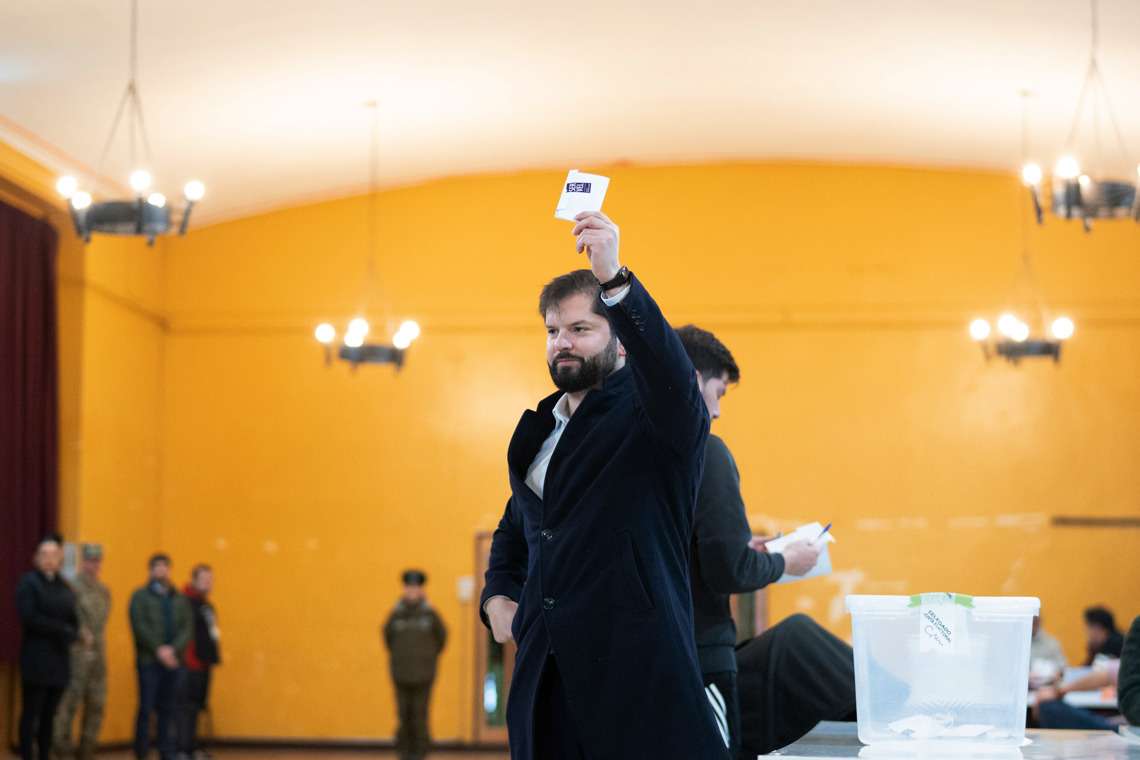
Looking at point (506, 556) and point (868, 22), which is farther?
point (868, 22)

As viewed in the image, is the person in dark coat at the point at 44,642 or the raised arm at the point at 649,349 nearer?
the raised arm at the point at 649,349

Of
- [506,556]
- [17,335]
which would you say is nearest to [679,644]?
[506,556]

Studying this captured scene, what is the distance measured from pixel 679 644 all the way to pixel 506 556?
0.53 meters

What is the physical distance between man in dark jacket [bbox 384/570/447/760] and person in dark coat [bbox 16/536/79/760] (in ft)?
7.51

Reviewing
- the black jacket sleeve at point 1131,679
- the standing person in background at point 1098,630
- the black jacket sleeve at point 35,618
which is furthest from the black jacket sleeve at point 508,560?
the standing person in background at point 1098,630

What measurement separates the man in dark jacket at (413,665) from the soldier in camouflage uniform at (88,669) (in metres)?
1.92

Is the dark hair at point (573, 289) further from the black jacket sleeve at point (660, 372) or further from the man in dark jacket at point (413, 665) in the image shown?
the man in dark jacket at point (413, 665)

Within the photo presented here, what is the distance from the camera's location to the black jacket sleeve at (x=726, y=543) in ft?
10.2

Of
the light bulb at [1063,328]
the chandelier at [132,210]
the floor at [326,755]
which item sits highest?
the chandelier at [132,210]

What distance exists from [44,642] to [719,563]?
697 centimetres

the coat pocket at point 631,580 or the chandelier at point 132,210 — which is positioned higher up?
the chandelier at point 132,210

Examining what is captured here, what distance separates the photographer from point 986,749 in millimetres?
2551

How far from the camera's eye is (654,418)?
7.75 feet

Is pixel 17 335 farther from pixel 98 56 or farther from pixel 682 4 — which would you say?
pixel 682 4
